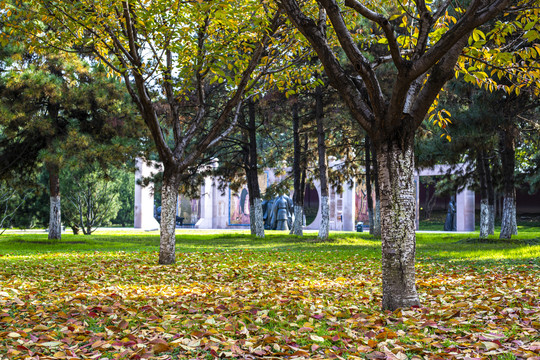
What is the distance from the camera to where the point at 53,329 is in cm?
422

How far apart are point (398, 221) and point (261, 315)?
1751 millimetres

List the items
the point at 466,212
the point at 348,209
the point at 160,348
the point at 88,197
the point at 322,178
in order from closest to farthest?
the point at 160,348, the point at 322,178, the point at 88,197, the point at 466,212, the point at 348,209

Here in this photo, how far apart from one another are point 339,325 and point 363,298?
1.56 metres

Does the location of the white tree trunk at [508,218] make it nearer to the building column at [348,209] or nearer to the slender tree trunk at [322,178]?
the slender tree trunk at [322,178]

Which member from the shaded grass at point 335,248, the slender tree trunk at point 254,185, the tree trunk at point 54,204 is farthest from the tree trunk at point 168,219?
the slender tree trunk at point 254,185

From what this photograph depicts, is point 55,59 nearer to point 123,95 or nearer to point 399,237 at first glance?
point 123,95

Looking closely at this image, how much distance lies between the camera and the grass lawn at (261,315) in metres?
3.51

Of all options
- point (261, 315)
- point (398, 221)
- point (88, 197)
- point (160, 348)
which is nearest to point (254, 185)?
point (88, 197)

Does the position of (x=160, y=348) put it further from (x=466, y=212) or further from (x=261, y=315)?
(x=466, y=212)

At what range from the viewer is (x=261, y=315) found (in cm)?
463

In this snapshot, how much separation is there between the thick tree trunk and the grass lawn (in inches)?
A: 9.7

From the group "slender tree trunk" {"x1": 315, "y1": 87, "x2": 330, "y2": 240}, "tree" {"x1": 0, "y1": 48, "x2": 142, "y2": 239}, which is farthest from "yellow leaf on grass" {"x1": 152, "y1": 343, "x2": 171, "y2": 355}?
"slender tree trunk" {"x1": 315, "y1": 87, "x2": 330, "y2": 240}

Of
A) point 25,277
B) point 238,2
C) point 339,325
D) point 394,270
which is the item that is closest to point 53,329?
point 339,325

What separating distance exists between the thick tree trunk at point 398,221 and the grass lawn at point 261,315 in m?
0.25
